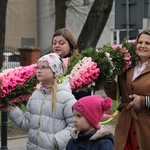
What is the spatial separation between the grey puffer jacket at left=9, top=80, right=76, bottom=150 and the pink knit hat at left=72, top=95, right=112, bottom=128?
0.94ft

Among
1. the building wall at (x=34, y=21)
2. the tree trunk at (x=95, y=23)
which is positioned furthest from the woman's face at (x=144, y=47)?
the building wall at (x=34, y=21)

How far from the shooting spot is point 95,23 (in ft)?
39.9

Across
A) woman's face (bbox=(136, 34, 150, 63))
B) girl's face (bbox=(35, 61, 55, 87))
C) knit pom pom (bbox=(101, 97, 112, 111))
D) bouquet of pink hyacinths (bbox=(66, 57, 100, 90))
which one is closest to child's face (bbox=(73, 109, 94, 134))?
knit pom pom (bbox=(101, 97, 112, 111))

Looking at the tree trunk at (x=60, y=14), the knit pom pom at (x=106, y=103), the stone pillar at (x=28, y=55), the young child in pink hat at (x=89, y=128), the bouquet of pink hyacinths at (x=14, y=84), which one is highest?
the tree trunk at (x=60, y=14)

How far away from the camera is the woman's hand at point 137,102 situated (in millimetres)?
3619

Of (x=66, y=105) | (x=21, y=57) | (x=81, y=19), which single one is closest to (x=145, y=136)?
(x=66, y=105)

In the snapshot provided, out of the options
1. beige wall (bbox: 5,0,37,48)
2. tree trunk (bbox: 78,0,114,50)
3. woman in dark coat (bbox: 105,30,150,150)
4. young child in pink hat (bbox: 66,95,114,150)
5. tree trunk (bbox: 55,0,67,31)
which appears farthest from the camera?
beige wall (bbox: 5,0,37,48)

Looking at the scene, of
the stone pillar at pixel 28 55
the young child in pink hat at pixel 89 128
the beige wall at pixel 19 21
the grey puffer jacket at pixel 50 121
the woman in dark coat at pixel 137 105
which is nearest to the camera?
the young child in pink hat at pixel 89 128

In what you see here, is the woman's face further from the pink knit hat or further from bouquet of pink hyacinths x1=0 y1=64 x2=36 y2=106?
bouquet of pink hyacinths x1=0 y1=64 x2=36 y2=106

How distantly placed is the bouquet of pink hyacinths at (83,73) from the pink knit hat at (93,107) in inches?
26.8

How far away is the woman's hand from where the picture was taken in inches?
142

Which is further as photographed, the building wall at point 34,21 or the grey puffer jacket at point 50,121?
the building wall at point 34,21

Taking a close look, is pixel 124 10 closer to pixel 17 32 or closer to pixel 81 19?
pixel 81 19

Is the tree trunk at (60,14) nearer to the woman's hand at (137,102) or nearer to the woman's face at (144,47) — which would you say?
the woman's face at (144,47)
